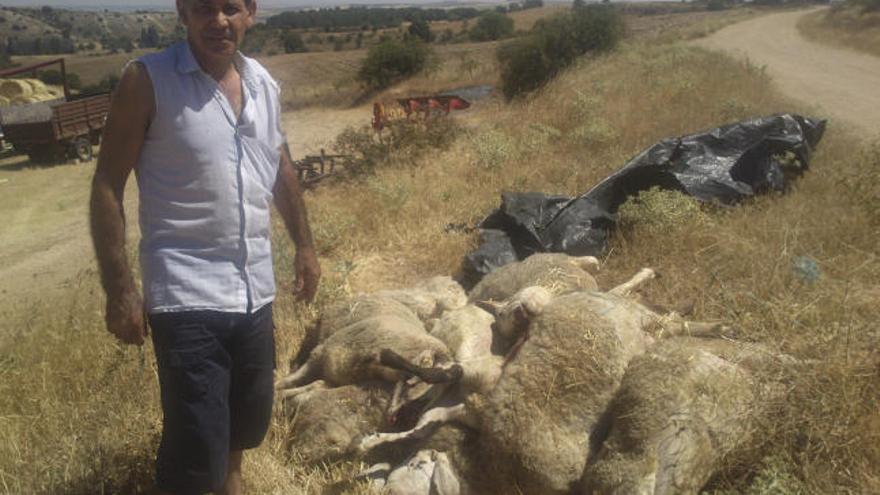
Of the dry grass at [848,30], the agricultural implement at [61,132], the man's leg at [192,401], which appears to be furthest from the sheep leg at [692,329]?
the dry grass at [848,30]

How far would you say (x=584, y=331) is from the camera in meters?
2.89

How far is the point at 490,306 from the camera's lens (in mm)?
3793

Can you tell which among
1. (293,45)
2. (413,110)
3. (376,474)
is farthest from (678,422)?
(293,45)

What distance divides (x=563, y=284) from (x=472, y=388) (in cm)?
101

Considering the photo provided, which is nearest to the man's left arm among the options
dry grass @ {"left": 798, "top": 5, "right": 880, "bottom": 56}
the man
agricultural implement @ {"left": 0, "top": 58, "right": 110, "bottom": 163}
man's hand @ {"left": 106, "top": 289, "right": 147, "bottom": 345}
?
the man

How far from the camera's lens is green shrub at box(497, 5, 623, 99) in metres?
17.4

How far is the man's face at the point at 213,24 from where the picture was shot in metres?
2.23

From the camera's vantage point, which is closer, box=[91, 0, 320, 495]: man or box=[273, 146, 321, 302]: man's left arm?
box=[91, 0, 320, 495]: man

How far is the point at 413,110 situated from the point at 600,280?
6.82m

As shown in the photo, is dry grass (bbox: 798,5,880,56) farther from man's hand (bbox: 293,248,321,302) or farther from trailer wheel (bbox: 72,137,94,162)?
man's hand (bbox: 293,248,321,302)

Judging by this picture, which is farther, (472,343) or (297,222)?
(472,343)

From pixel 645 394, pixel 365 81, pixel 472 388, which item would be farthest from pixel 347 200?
pixel 365 81

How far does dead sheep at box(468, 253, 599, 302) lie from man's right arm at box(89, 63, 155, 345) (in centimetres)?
210

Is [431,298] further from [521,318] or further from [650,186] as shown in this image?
[650,186]
